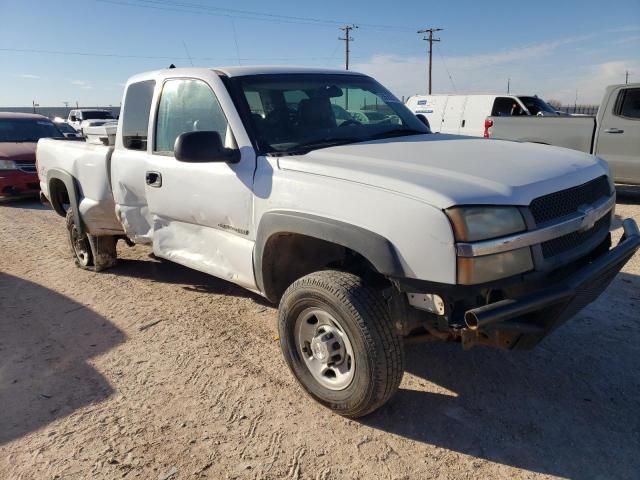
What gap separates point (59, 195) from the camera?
5973mm

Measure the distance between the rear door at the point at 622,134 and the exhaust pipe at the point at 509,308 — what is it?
6.98 meters

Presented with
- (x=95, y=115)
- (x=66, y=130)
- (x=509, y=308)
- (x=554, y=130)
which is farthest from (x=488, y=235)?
(x=95, y=115)

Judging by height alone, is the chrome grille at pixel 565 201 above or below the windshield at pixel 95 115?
above

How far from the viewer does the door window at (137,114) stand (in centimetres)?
426

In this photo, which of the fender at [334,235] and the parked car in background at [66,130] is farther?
the parked car in background at [66,130]

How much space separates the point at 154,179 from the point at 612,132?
756 centimetres

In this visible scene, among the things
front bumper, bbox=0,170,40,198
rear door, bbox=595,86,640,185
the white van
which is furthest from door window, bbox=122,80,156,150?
the white van

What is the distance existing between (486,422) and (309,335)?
43.8 inches

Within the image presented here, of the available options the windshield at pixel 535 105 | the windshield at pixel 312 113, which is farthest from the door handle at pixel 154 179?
the windshield at pixel 535 105

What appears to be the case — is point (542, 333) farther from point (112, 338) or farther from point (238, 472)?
point (112, 338)

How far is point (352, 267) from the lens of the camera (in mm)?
3141

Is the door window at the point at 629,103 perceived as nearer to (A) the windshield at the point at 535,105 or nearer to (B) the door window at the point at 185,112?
(A) the windshield at the point at 535,105

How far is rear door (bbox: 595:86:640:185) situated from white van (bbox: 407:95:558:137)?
5.42 metres

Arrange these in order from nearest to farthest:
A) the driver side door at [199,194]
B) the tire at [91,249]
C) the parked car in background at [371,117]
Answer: the driver side door at [199,194] < the parked car in background at [371,117] < the tire at [91,249]
